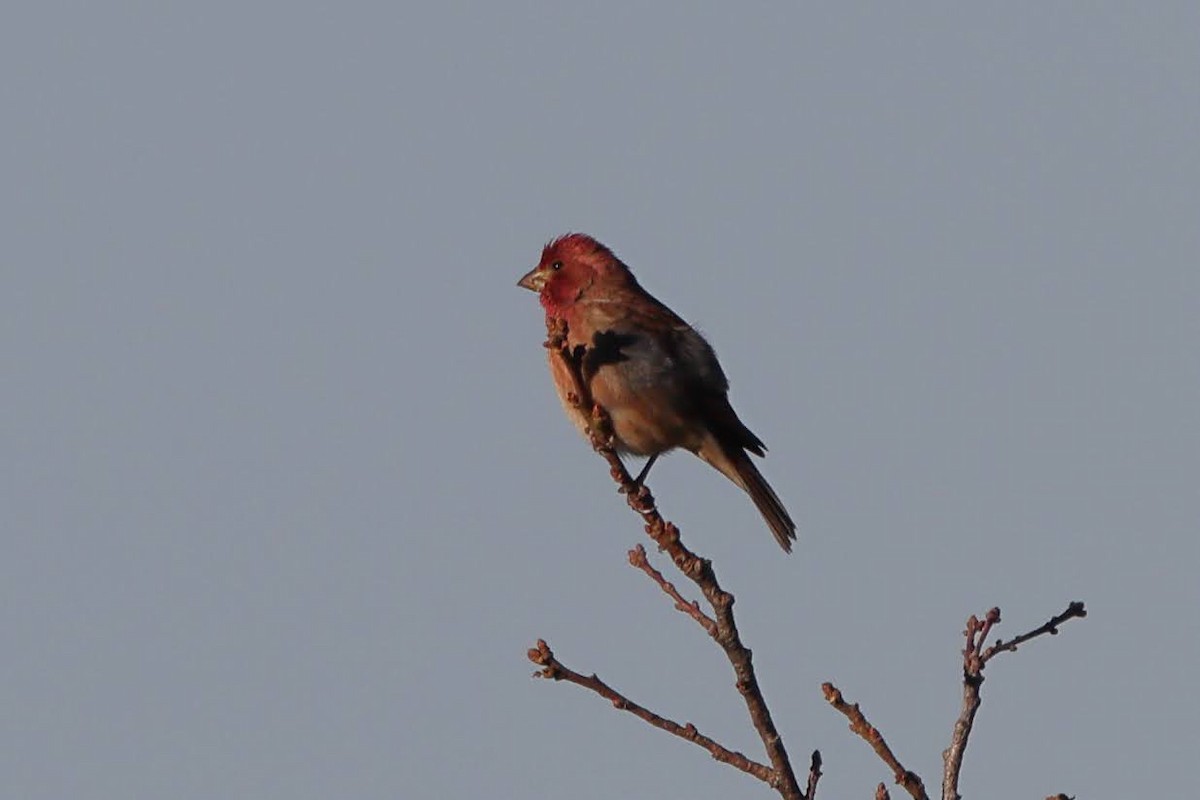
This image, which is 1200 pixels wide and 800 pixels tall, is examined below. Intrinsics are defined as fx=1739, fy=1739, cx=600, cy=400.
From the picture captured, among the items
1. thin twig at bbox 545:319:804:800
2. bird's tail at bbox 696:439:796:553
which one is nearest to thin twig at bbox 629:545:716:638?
thin twig at bbox 545:319:804:800

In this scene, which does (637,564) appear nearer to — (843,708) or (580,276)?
(843,708)

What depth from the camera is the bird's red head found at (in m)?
9.08

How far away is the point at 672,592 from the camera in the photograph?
4.99 m

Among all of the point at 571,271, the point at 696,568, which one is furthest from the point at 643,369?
the point at 696,568

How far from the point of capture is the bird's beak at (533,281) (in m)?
9.14

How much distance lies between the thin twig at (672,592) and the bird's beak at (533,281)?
13.6 feet

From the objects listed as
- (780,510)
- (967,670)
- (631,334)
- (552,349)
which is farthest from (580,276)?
(967,670)

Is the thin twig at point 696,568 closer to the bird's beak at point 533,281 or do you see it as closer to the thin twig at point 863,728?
the thin twig at point 863,728

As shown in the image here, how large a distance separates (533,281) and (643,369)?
3.83 feet

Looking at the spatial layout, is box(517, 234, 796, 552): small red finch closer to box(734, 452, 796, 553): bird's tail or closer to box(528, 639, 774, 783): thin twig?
box(734, 452, 796, 553): bird's tail

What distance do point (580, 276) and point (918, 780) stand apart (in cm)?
518

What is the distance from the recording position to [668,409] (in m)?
8.41

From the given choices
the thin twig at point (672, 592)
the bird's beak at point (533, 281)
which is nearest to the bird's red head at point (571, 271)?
the bird's beak at point (533, 281)

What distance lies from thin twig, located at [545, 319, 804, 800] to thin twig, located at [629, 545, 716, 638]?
29mm
